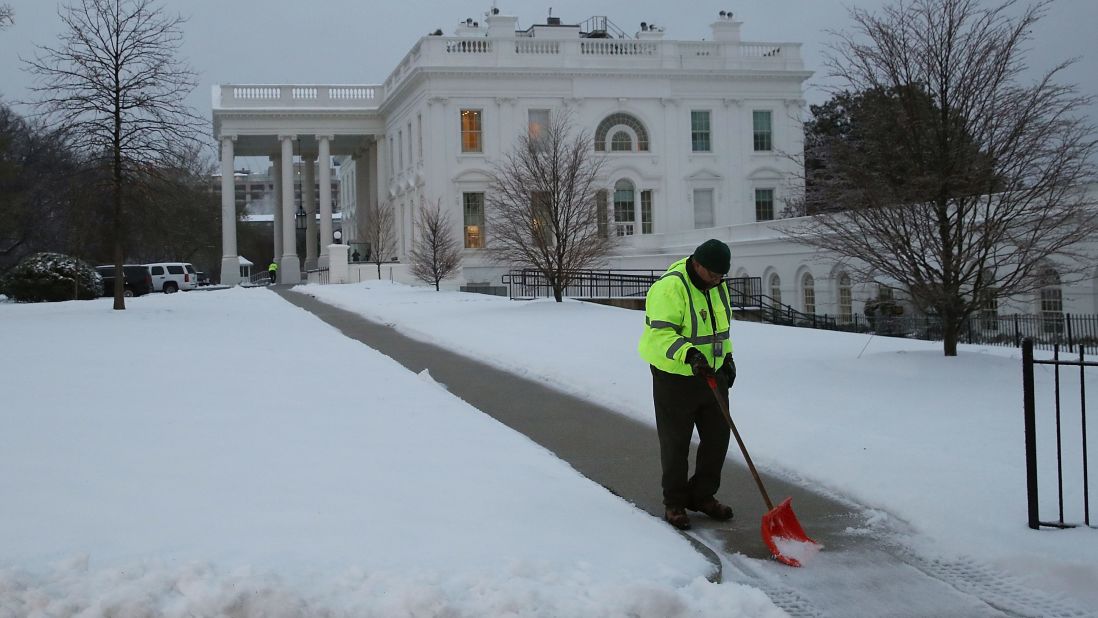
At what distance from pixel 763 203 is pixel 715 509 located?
58294mm

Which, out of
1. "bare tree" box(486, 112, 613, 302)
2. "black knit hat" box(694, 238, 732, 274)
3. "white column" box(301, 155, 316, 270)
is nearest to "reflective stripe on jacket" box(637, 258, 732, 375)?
"black knit hat" box(694, 238, 732, 274)

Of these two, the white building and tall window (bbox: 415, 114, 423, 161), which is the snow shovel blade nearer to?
the white building

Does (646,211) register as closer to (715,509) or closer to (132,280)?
(132,280)

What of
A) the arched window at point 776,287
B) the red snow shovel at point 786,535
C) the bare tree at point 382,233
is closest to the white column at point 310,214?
the bare tree at point 382,233

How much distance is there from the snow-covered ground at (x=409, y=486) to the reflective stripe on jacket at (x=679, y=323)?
1.08m

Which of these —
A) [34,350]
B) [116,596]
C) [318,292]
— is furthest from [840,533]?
[318,292]

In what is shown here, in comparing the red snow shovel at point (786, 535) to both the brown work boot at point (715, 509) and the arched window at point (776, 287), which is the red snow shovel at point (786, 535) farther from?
the arched window at point (776, 287)

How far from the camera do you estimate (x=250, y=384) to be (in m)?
13.0

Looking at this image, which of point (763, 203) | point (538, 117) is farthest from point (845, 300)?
point (763, 203)

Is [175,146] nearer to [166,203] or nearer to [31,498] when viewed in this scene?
[166,203]

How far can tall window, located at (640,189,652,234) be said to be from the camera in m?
61.2

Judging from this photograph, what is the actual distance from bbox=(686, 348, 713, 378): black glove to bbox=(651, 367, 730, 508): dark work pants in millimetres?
225

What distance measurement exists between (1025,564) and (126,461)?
6021 millimetres

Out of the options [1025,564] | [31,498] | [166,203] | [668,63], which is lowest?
[1025,564]
